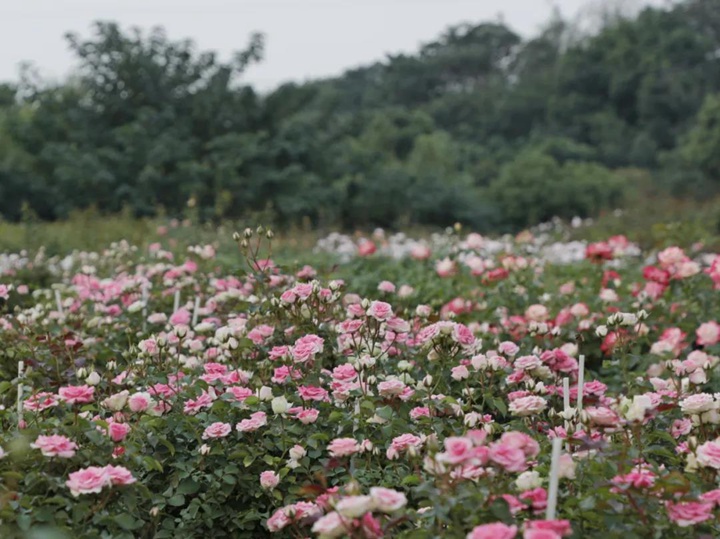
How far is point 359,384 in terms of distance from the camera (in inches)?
76.7

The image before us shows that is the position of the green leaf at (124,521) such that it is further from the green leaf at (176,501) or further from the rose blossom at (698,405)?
the rose blossom at (698,405)

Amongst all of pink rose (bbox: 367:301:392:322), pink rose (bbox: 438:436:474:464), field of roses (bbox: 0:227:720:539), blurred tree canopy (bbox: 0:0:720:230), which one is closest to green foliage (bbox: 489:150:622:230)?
blurred tree canopy (bbox: 0:0:720:230)

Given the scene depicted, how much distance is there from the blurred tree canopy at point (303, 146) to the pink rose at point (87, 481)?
546cm

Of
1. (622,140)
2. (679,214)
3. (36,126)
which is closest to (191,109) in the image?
(36,126)

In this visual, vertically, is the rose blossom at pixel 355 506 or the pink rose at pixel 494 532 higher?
the rose blossom at pixel 355 506

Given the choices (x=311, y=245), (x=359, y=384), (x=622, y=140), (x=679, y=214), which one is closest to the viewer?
(x=359, y=384)

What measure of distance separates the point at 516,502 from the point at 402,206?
41.8ft

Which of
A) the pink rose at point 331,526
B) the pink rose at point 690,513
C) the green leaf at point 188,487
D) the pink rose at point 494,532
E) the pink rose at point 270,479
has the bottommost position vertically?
the green leaf at point 188,487

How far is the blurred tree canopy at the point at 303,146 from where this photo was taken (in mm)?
12258

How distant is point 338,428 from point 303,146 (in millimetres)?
11591

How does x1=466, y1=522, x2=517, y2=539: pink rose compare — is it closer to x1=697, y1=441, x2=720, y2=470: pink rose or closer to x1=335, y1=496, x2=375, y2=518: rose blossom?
x1=335, y1=496, x2=375, y2=518: rose blossom

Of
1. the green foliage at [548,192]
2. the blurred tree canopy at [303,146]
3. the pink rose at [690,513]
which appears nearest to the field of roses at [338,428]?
the pink rose at [690,513]

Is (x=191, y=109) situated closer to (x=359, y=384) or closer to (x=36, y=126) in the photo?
(x=36, y=126)

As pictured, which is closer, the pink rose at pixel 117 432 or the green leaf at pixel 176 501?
the pink rose at pixel 117 432
